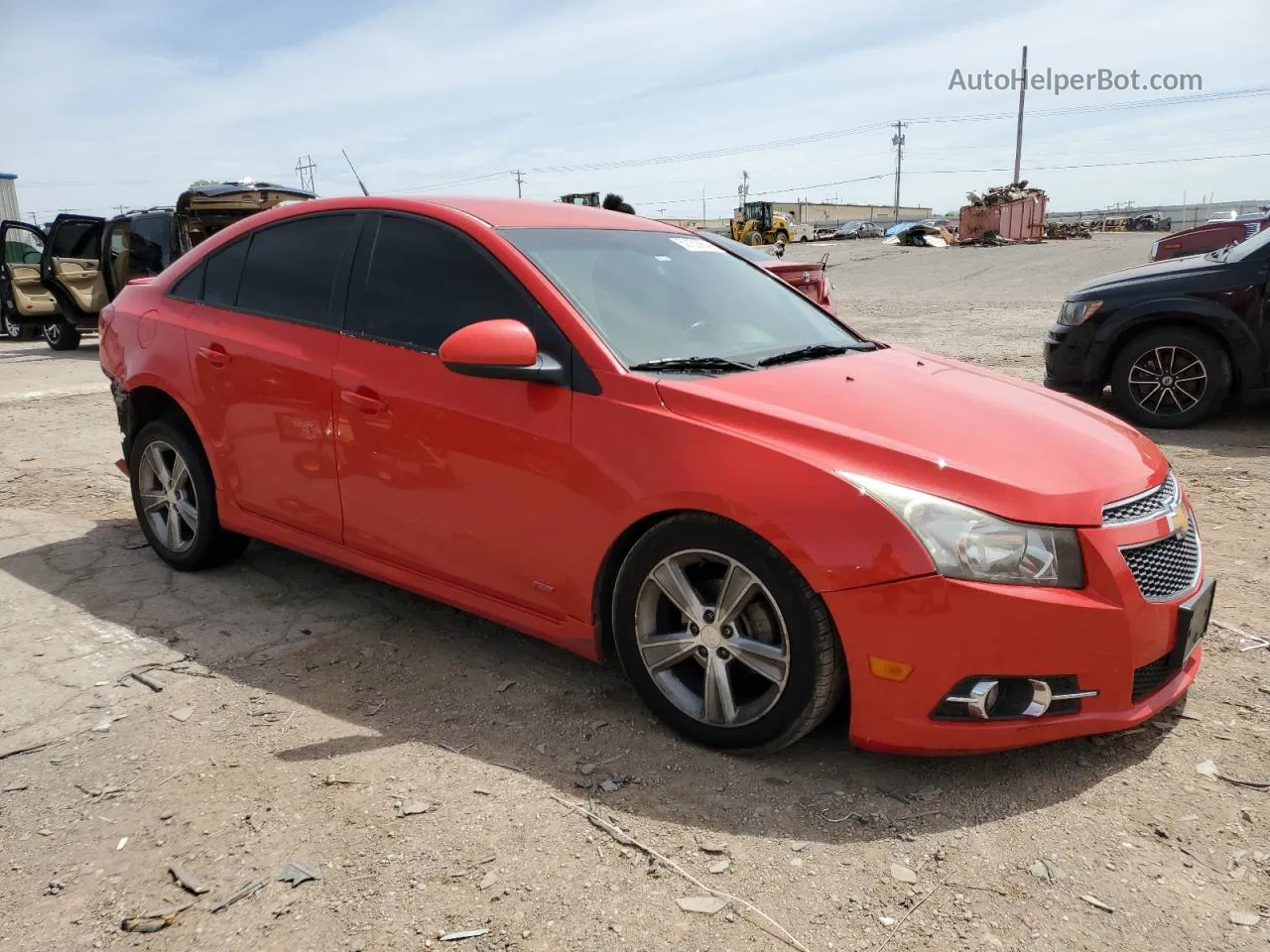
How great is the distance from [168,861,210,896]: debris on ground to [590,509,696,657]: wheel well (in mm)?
1272

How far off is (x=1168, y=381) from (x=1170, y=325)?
0.40 metres

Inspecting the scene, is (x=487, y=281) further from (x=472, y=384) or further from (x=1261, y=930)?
(x=1261, y=930)

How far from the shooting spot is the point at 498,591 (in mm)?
3289

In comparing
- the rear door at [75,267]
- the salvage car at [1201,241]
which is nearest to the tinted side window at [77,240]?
the rear door at [75,267]

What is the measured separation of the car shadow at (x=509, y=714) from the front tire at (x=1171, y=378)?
4826 millimetres

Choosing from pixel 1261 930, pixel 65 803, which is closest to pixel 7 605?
pixel 65 803

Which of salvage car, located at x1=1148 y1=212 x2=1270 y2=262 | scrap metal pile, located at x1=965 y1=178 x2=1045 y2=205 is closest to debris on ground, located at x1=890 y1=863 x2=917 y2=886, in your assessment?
salvage car, located at x1=1148 y1=212 x2=1270 y2=262

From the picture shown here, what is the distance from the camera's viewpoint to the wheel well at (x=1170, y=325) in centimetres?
688

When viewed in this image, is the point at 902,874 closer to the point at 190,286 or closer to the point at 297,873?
the point at 297,873

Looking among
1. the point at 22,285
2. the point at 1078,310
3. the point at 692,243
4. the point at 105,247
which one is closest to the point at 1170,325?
the point at 1078,310

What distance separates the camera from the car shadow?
2.68 meters

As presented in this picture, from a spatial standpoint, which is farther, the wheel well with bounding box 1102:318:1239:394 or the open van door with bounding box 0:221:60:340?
the open van door with bounding box 0:221:60:340

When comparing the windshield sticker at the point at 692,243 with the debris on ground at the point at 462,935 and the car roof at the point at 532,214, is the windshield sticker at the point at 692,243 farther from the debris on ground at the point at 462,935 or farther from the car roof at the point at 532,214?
the debris on ground at the point at 462,935

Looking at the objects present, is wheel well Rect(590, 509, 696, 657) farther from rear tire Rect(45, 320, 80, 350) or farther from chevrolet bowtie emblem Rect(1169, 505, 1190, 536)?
rear tire Rect(45, 320, 80, 350)
